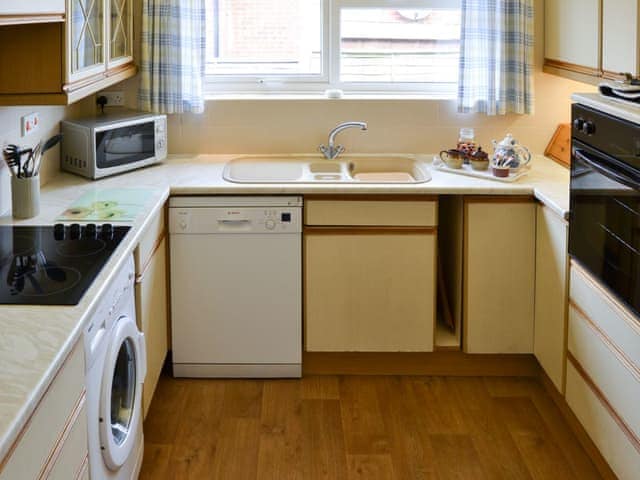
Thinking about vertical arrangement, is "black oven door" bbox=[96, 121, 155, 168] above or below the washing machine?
above

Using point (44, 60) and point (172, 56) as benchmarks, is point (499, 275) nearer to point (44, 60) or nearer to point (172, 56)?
point (172, 56)

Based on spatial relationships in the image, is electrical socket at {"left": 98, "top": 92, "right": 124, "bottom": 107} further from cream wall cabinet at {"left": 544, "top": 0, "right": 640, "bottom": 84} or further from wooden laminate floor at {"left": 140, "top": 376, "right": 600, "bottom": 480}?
cream wall cabinet at {"left": 544, "top": 0, "right": 640, "bottom": 84}

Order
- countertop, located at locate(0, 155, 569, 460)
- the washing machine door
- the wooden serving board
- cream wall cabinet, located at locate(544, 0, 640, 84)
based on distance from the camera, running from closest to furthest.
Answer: countertop, located at locate(0, 155, 569, 460)
the washing machine door
cream wall cabinet, located at locate(544, 0, 640, 84)
the wooden serving board

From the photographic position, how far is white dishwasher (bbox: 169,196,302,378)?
3506 mm

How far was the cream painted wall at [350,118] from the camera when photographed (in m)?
4.05

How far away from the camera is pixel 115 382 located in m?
2.56

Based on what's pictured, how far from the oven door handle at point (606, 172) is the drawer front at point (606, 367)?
508mm

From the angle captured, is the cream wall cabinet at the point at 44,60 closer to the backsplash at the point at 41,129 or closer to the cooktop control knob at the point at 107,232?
the backsplash at the point at 41,129

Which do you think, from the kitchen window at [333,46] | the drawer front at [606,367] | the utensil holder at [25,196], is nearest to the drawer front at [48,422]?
the utensil holder at [25,196]

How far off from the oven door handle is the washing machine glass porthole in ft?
4.87

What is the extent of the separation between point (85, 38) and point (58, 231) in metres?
0.73

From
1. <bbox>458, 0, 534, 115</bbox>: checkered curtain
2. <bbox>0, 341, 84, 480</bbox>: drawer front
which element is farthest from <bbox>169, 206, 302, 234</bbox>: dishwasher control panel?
<bbox>0, 341, 84, 480</bbox>: drawer front

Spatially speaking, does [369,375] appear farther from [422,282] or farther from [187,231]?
[187,231]

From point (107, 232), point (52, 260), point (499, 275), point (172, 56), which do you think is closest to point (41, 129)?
point (172, 56)
